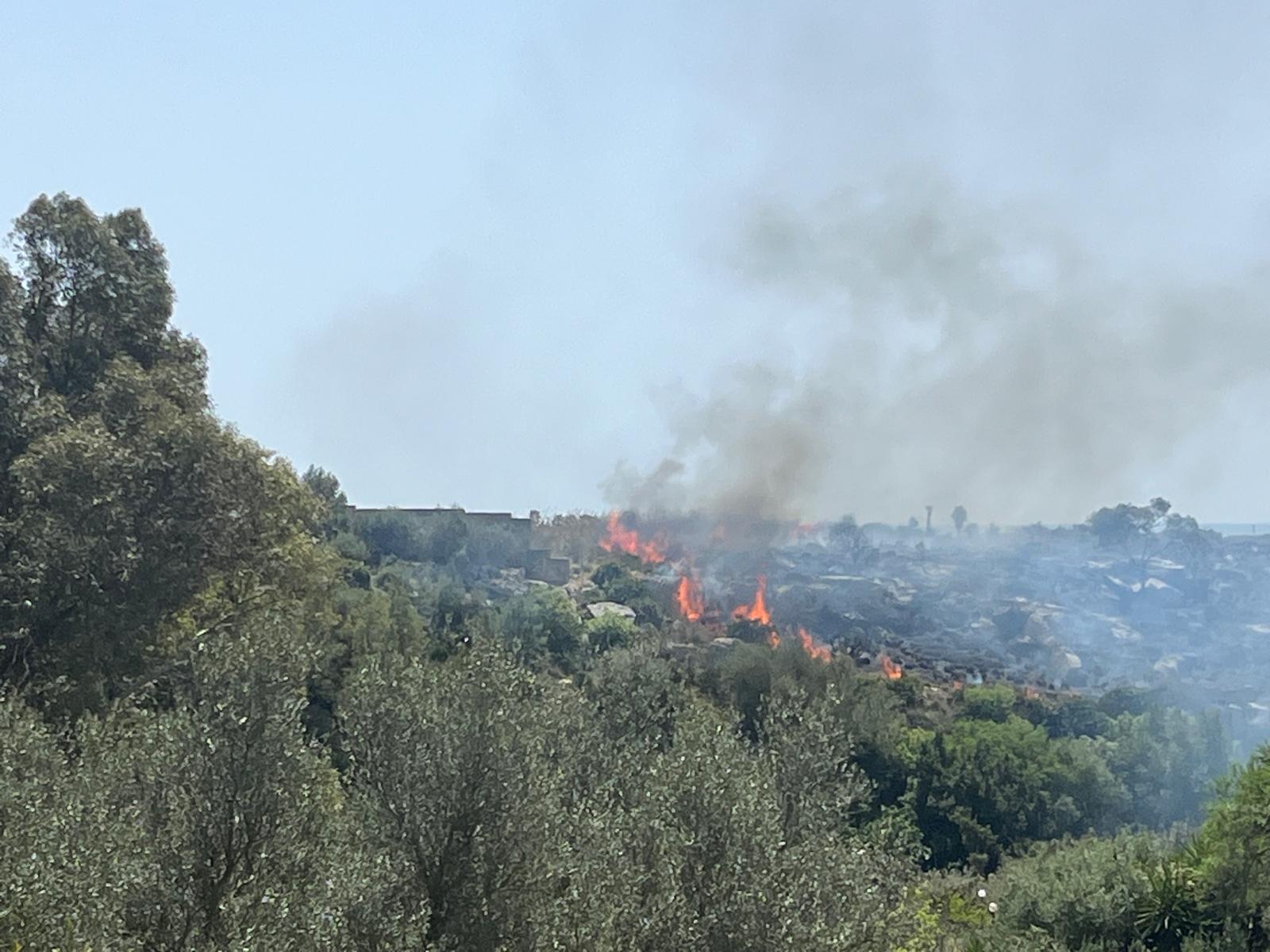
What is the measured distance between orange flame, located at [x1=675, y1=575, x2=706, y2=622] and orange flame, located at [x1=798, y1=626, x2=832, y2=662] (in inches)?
338

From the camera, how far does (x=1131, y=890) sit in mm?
24062

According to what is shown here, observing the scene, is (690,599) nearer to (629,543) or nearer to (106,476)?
(629,543)

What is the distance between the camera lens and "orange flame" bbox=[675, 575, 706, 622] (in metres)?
90.1

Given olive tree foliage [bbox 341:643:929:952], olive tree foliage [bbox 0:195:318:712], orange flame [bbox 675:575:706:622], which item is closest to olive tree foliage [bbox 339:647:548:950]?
olive tree foliage [bbox 341:643:929:952]

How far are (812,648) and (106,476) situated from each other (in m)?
58.3

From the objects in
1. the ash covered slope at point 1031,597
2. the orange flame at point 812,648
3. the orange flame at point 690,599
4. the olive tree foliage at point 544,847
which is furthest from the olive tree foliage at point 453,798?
the ash covered slope at point 1031,597

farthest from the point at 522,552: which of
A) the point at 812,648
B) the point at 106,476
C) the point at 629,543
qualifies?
the point at 106,476

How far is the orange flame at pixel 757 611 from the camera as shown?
91.4m

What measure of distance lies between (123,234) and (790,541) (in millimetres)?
111304

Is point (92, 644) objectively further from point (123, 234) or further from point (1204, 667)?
point (1204, 667)

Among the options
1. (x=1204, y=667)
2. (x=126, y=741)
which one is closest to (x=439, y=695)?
(x=126, y=741)

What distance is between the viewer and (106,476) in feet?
69.3

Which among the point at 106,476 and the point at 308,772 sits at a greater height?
the point at 106,476

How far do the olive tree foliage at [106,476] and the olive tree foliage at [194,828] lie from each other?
6.17m
